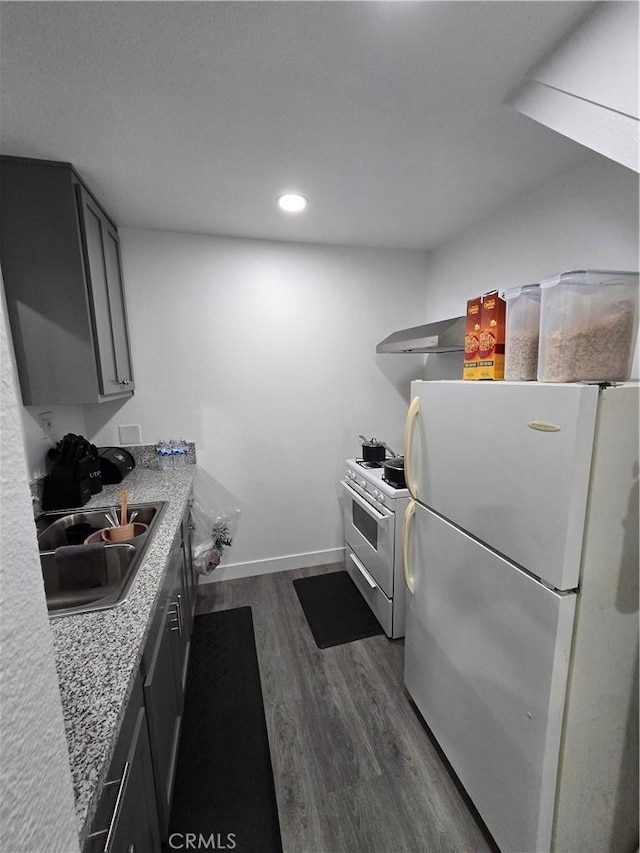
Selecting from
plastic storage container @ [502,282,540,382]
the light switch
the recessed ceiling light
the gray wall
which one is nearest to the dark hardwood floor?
the gray wall

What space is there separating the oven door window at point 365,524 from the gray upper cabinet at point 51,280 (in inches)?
64.4

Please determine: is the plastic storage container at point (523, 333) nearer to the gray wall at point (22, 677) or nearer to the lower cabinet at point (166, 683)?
the gray wall at point (22, 677)

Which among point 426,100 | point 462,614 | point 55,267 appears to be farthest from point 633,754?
point 55,267

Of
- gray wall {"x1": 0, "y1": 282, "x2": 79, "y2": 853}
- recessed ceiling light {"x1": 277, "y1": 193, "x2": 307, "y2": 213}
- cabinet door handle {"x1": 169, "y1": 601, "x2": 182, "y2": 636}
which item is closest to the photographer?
gray wall {"x1": 0, "y1": 282, "x2": 79, "y2": 853}

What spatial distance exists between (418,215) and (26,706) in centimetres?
243

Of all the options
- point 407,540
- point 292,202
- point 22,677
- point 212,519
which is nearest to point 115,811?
point 22,677

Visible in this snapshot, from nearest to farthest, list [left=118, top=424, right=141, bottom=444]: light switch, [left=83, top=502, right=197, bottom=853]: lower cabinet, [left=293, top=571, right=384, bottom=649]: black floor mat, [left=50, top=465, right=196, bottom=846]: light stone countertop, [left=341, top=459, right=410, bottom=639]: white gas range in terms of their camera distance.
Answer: [left=50, top=465, right=196, bottom=846]: light stone countertop
[left=83, top=502, right=197, bottom=853]: lower cabinet
[left=341, top=459, right=410, bottom=639]: white gas range
[left=293, top=571, right=384, bottom=649]: black floor mat
[left=118, top=424, right=141, bottom=444]: light switch

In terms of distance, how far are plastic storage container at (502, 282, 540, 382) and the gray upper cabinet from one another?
67.8 inches

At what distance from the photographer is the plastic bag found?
2391mm

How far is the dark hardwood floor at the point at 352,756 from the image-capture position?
1.21m

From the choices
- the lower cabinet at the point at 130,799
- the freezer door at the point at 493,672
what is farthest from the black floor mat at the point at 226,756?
the freezer door at the point at 493,672

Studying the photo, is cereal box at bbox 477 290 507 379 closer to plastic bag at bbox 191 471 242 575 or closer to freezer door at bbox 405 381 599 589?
freezer door at bbox 405 381 599 589

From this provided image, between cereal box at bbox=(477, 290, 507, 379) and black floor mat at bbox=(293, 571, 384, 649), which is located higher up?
cereal box at bbox=(477, 290, 507, 379)

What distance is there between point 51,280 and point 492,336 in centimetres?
182
